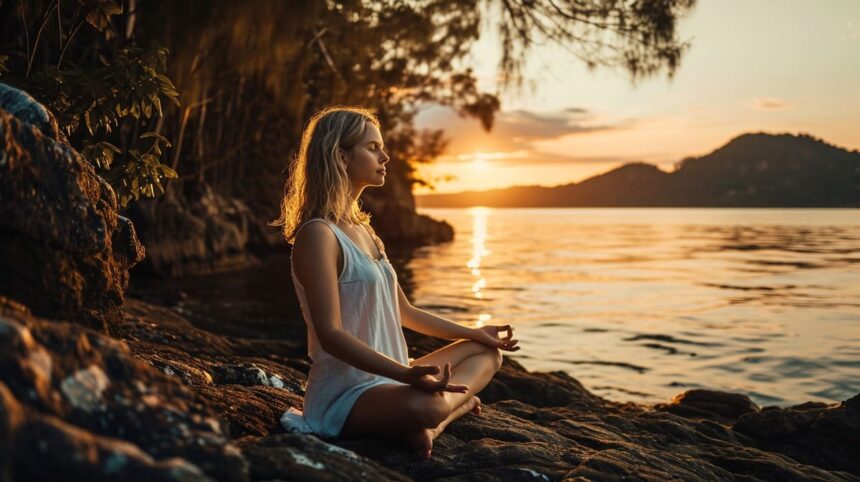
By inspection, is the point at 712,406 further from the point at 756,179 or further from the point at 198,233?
the point at 756,179

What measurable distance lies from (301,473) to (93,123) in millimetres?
2721

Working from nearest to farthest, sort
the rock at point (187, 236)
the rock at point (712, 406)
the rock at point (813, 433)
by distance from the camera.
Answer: the rock at point (813, 433) → the rock at point (712, 406) → the rock at point (187, 236)

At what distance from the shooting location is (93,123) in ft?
13.4

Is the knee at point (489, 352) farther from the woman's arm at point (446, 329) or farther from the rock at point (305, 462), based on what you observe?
the rock at point (305, 462)

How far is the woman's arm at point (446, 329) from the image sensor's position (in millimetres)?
3428

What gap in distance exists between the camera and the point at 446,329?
3.44 metres

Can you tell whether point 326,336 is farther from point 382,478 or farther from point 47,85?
point 47,85

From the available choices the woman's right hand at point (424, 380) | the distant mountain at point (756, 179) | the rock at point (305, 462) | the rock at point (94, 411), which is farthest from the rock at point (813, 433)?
the distant mountain at point (756, 179)

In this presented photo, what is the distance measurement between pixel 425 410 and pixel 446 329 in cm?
75

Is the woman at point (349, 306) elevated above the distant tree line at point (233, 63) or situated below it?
below

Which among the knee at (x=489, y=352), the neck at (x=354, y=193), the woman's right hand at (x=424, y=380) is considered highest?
the neck at (x=354, y=193)

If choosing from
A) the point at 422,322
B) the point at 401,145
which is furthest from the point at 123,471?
the point at 401,145

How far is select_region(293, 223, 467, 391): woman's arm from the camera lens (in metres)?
2.65

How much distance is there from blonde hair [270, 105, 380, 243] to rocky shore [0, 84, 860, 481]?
717mm
